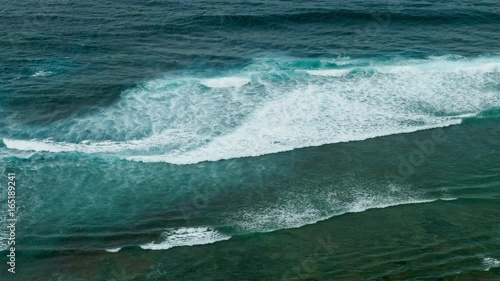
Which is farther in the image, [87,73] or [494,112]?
[87,73]

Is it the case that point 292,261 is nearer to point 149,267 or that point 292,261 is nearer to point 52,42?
point 149,267

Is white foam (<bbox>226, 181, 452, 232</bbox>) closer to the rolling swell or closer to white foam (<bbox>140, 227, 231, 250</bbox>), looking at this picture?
white foam (<bbox>140, 227, 231, 250</bbox>)

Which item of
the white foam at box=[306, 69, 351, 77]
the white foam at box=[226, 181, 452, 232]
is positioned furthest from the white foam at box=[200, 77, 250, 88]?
the white foam at box=[226, 181, 452, 232]

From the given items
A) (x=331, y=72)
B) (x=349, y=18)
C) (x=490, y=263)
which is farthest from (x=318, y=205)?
(x=349, y=18)

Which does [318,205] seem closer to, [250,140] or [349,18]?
[250,140]

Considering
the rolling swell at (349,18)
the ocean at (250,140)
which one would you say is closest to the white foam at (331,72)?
Result: the ocean at (250,140)

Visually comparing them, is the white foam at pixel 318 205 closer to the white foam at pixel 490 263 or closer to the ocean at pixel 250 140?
the ocean at pixel 250 140

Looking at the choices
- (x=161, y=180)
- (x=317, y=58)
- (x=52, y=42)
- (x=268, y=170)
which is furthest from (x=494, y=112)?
(x=52, y=42)
